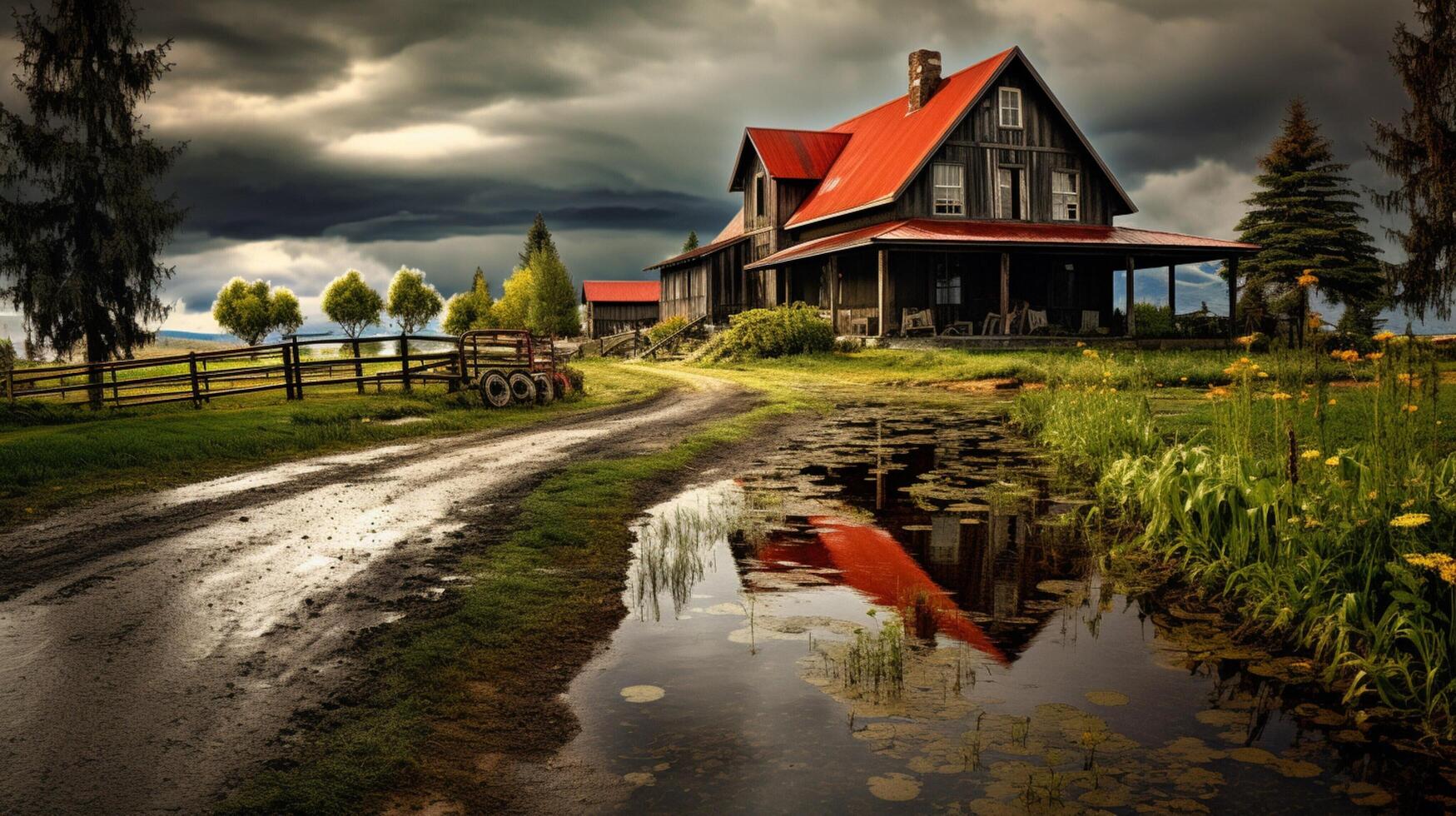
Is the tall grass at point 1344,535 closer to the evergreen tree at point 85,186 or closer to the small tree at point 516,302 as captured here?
the evergreen tree at point 85,186

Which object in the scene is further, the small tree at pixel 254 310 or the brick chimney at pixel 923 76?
the small tree at pixel 254 310

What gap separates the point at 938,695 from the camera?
4387mm

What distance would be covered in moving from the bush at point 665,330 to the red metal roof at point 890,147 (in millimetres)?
8269

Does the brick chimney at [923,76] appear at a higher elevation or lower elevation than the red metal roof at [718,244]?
higher

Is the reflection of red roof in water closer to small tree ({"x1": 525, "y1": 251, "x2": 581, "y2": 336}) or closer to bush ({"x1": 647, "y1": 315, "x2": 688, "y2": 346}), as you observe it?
bush ({"x1": 647, "y1": 315, "x2": 688, "y2": 346})

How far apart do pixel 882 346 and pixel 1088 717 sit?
25842mm

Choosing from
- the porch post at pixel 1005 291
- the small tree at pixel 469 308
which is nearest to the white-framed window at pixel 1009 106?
the porch post at pixel 1005 291

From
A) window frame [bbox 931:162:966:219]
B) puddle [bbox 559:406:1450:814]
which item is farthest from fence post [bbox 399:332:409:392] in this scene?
window frame [bbox 931:162:966:219]

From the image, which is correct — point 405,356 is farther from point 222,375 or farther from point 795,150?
point 795,150

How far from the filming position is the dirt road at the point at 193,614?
3.79 m

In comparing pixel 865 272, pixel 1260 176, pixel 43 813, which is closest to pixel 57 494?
pixel 43 813

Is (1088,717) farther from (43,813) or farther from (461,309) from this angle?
(461,309)

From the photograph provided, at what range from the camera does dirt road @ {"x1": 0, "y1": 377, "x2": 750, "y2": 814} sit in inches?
149

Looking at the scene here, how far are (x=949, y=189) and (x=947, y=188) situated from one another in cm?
8
